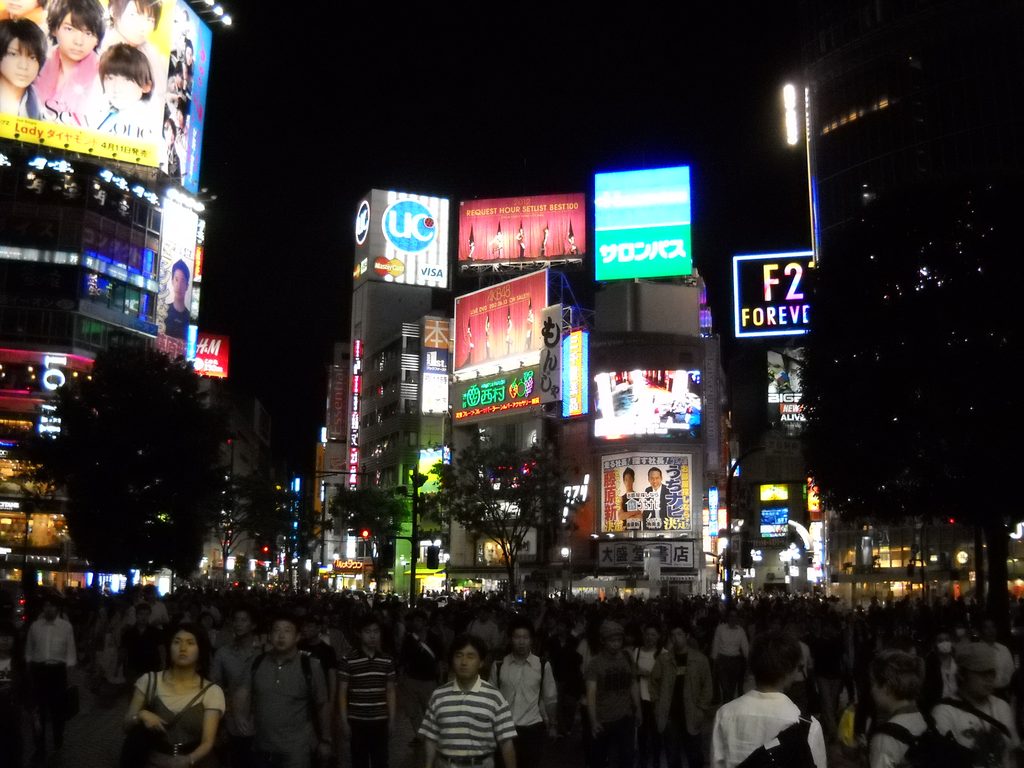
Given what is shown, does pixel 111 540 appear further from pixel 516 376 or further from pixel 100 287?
pixel 516 376

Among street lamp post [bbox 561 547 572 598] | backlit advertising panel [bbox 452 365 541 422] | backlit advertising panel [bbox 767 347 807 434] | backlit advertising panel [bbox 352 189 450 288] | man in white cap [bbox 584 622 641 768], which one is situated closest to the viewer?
man in white cap [bbox 584 622 641 768]

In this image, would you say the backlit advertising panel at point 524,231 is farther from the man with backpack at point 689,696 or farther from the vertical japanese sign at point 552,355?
the man with backpack at point 689,696

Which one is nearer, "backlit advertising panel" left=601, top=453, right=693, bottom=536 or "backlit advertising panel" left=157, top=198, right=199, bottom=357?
"backlit advertising panel" left=601, top=453, right=693, bottom=536

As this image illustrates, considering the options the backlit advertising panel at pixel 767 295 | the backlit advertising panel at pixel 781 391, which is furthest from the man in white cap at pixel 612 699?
the backlit advertising panel at pixel 781 391

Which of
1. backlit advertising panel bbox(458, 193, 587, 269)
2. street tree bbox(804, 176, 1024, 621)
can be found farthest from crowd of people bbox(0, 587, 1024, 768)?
backlit advertising panel bbox(458, 193, 587, 269)

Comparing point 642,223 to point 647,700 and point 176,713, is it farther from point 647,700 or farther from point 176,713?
point 176,713

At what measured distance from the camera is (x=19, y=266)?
68.6 m

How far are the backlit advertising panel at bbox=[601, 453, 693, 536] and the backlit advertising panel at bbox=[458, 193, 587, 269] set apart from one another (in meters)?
18.5

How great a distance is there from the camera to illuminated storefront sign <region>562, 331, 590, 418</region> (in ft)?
228

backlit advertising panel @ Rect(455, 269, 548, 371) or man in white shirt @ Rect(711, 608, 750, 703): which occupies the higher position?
backlit advertising panel @ Rect(455, 269, 548, 371)

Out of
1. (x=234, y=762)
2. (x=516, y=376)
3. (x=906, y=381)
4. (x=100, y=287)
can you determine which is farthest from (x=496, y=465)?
(x=234, y=762)

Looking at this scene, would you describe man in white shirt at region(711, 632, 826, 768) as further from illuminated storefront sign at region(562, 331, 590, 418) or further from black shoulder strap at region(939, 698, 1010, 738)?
illuminated storefront sign at region(562, 331, 590, 418)

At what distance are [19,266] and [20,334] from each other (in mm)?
4118

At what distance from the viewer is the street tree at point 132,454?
1750 inches
